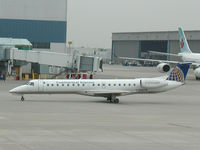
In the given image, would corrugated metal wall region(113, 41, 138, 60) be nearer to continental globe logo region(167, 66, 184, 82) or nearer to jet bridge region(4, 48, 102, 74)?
jet bridge region(4, 48, 102, 74)

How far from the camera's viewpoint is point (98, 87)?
4422 cm

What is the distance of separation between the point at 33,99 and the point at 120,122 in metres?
17.1

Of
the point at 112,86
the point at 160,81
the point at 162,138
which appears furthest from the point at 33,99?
the point at 162,138

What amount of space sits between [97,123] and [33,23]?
64.1 m

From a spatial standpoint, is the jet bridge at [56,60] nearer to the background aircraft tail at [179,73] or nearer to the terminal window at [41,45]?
the terminal window at [41,45]

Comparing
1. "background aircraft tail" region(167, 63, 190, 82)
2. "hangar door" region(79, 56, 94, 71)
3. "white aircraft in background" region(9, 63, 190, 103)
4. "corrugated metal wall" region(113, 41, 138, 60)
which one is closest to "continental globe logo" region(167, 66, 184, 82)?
"background aircraft tail" region(167, 63, 190, 82)

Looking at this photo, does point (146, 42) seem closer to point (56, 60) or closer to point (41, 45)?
point (41, 45)

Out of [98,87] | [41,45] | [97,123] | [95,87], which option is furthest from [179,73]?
[41,45]

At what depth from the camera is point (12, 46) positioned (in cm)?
7350

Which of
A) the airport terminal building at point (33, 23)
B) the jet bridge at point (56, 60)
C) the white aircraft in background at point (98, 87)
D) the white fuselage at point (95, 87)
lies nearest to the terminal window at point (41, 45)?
the airport terminal building at point (33, 23)

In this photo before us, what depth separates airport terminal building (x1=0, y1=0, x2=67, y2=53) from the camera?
298 feet

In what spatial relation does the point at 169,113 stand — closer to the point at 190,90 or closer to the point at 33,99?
the point at 33,99

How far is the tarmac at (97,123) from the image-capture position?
22125 millimetres

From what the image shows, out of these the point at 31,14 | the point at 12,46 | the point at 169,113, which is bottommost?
the point at 169,113
